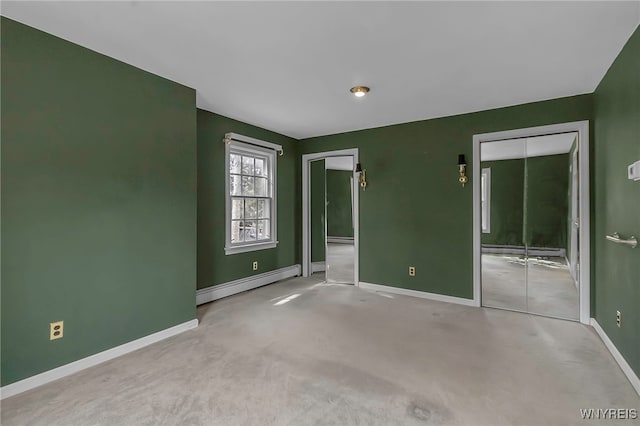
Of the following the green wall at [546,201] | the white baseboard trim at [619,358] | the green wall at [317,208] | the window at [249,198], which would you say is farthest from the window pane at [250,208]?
the white baseboard trim at [619,358]

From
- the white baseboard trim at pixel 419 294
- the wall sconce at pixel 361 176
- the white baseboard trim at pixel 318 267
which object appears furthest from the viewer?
the white baseboard trim at pixel 318 267

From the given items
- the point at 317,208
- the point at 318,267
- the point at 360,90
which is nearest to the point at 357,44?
the point at 360,90

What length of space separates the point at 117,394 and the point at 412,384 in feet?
6.63

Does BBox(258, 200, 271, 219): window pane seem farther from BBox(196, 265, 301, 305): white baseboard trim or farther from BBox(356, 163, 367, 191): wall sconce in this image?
BBox(356, 163, 367, 191): wall sconce

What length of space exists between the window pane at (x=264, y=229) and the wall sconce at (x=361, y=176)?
1.63 m

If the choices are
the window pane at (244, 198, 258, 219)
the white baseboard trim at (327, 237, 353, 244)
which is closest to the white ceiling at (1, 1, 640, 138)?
the window pane at (244, 198, 258, 219)

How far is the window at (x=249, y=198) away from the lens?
4.51m

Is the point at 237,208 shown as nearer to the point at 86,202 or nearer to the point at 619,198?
the point at 86,202

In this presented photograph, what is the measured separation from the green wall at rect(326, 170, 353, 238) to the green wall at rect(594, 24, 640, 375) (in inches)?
121

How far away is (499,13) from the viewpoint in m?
2.06

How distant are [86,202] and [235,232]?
2271 mm

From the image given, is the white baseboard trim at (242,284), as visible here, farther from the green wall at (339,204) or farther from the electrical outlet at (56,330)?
the electrical outlet at (56,330)

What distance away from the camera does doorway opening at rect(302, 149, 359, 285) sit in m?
5.21

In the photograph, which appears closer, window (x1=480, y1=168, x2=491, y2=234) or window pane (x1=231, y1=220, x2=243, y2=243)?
window (x1=480, y1=168, x2=491, y2=234)
